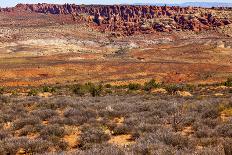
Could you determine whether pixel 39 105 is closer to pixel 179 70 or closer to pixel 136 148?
pixel 136 148

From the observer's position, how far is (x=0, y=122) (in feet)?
54.1

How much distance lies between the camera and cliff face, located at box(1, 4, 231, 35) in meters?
159

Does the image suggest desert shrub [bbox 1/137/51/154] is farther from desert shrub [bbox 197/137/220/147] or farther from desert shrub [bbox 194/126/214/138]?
desert shrub [bbox 194/126/214/138]

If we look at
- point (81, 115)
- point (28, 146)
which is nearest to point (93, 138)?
point (28, 146)

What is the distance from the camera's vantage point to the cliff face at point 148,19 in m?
159

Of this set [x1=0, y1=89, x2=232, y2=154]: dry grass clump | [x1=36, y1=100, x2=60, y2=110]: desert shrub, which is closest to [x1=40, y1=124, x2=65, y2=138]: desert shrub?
[x1=0, y1=89, x2=232, y2=154]: dry grass clump

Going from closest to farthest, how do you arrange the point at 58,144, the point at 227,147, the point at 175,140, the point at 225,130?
the point at 227,147 < the point at 175,140 < the point at 58,144 < the point at 225,130

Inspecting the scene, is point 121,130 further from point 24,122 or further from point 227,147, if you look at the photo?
point 227,147

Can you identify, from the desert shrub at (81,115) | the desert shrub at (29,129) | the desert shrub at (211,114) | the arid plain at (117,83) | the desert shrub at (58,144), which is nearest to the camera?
the desert shrub at (58,144)

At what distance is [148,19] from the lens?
172 metres

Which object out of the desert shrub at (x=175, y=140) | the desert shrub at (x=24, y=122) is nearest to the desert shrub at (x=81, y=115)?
the desert shrub at (x=24, y=122)

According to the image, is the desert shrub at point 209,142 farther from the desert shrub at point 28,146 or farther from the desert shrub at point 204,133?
the desert shrub at point 28,146

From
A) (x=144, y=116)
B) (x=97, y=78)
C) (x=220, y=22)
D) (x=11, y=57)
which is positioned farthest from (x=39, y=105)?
(x=220, y=22)

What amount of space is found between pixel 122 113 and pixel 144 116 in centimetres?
168
